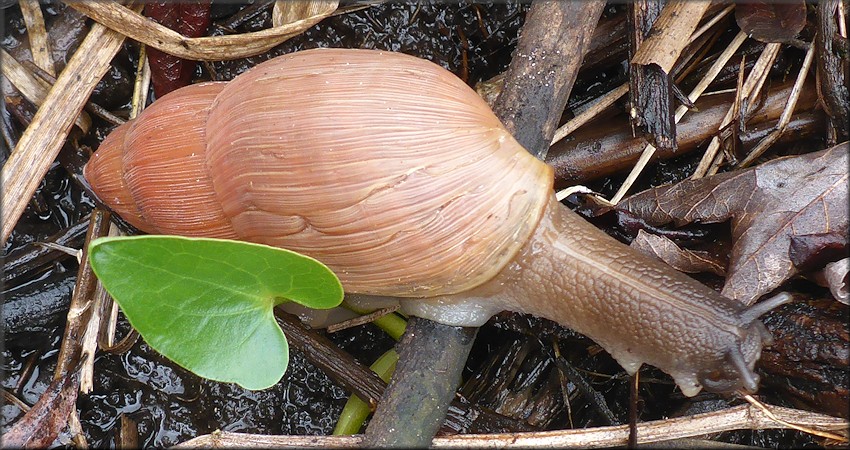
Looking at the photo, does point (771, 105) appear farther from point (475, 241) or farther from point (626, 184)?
point (475, 241)

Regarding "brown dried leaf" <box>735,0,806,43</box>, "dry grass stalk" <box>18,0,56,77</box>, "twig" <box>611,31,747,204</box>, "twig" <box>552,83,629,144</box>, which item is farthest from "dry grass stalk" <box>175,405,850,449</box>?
"dry grass stalk" <box>18,0,56,77</box>

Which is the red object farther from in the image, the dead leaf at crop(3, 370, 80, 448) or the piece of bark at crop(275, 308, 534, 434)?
the dead leaf at crop(3, 370, 80, 448)

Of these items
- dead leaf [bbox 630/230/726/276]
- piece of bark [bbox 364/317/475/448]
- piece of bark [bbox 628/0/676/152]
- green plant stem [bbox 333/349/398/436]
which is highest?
piece of bark [bbox 628/0/676/152]

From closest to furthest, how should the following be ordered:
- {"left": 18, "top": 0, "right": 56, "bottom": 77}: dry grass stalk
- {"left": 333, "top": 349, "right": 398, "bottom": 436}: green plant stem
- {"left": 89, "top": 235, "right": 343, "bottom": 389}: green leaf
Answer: {"left": 89, "top": 235, "right": 343, "bottom": 389}: green leaf → {"left": 333, "top": 349, "right": 398, "bottom": 436}: green plant stem → {"left": 18, "top": 0, "right": 56, "bottom": 77}: dry grass stalk

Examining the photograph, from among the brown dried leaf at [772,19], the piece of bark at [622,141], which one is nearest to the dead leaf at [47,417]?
the piece of bark at [622,141]

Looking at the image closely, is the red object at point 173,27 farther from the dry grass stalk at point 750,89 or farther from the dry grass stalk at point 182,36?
the dry grass stalk at point 750,89

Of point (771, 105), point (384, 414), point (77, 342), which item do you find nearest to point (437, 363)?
point (384, 414)
